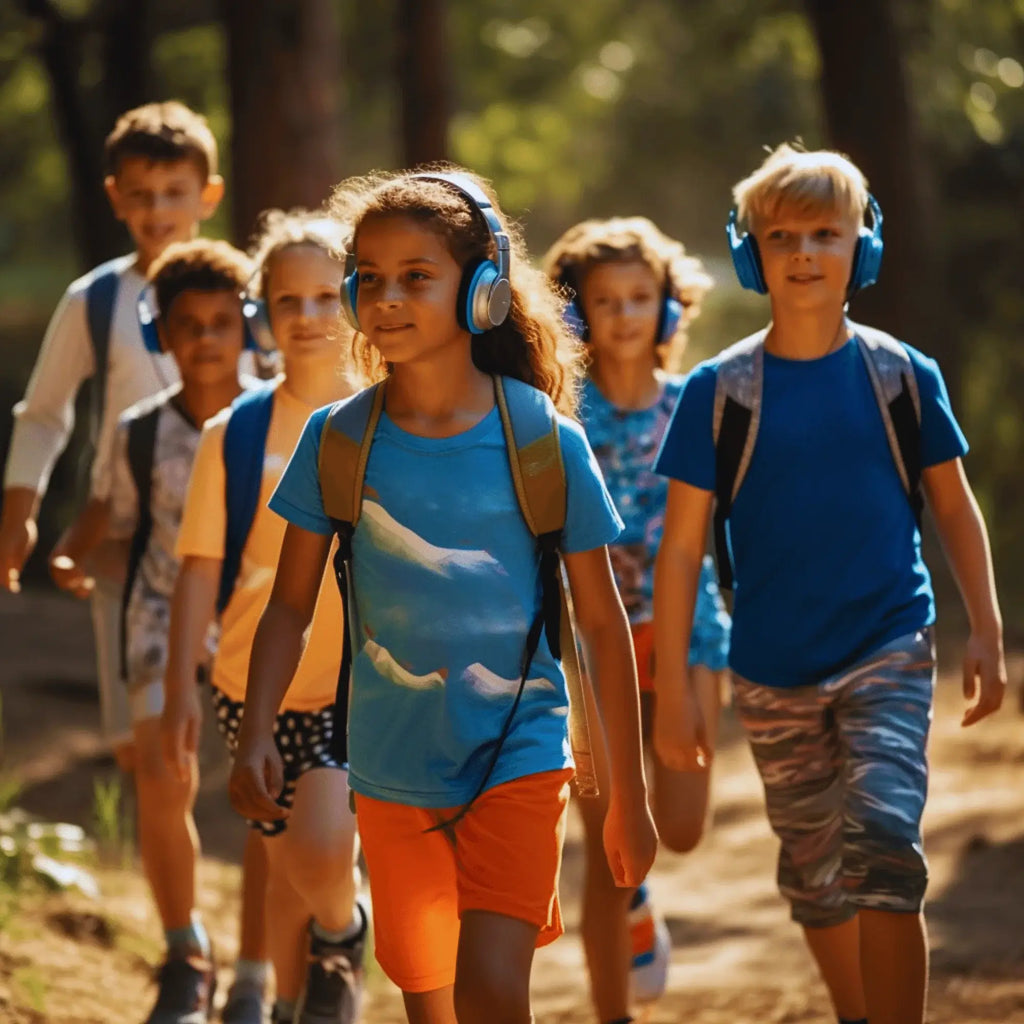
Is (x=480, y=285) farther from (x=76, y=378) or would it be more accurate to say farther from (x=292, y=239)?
(x=76, y=378)

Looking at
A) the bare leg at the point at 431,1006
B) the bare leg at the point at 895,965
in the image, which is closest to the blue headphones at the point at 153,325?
the bare leg at the point at 431,1006

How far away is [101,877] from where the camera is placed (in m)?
8.10

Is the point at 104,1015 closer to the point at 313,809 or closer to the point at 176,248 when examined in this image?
the point at 313,809

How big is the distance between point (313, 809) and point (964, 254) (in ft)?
48.9

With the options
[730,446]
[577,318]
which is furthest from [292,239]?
[730,446]

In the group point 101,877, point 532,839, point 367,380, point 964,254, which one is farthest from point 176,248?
point 964,254

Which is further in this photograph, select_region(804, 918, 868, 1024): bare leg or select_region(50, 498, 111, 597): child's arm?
select_region(50, 498, 111, 597): child's arm

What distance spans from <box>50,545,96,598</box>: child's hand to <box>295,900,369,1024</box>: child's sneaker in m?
1.63

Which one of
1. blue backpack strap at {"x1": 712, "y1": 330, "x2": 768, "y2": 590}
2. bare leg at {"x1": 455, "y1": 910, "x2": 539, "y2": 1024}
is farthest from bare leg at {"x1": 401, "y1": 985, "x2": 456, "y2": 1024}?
blue backpack strap at {"x1": 712, "y1": 330, "x2": 768, "y2": 590}

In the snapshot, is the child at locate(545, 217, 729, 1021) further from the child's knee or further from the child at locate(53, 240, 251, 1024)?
the child's knee

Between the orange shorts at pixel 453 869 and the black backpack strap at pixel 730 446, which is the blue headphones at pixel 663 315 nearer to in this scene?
the black backpack strap at pixel 730 446

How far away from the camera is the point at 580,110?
Result: 27266 mm

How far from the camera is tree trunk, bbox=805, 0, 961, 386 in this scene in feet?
48.4

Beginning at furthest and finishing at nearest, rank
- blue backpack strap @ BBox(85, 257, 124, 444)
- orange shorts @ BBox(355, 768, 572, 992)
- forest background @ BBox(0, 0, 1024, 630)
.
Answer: forest background @ BBox(0, 0, 1024, 630), blue backpack strap @ BBox(85, 257, 124, 444), orange shorts @ BBox(355, 768, 572, 992)
